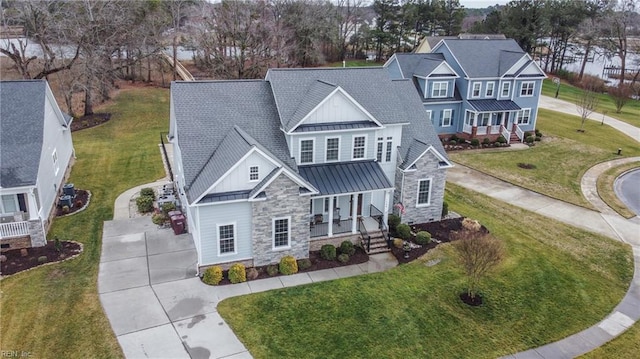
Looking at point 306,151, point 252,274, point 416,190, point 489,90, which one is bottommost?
point 252,274

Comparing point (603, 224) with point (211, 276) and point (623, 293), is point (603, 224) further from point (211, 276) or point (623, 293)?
point (211, 276)

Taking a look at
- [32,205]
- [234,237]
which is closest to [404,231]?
[234,237]

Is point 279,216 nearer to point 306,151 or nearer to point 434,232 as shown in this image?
point 306,151

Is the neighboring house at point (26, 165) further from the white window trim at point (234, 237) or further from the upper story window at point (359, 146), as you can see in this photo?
the upper story window at point (359, 146)

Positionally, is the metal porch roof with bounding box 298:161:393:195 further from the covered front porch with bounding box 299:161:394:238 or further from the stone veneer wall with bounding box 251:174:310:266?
the stone veneer wall with bounding box 251:174:310:266

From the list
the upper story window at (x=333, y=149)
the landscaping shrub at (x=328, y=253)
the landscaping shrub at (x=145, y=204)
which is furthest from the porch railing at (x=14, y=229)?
the upper story window at (x=333, y=149)

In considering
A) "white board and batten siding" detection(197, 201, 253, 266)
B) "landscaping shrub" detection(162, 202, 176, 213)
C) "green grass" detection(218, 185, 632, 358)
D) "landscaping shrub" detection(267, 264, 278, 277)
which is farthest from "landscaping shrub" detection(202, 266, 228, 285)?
"landscaping shrub" detection(162, 202, 176, 213)
